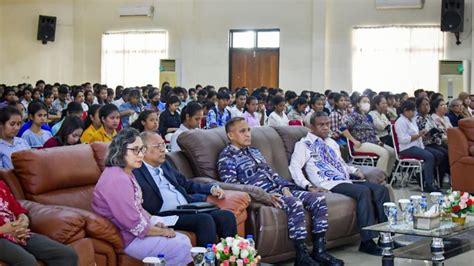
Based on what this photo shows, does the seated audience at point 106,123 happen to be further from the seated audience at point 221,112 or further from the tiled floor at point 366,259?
the seated audience at point 221,112

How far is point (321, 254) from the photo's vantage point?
215 inches

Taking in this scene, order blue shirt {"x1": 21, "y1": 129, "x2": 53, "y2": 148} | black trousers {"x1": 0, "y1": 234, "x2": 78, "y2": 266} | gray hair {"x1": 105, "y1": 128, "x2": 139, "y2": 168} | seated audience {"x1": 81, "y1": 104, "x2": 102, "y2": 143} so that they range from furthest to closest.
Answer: seated audience {"x1": 81, "y1": 104, "x2": 102, "y2": 143}, blue shirt {"x1": 21, "y1": 129, "x2": 53, "y2": 148}, gray hair {"x1": 105, "y1": 128, "x2": 139, "y2": 168}, black trousers {"x1": 0, "y1": 234, "x2": 78, "y2": 266}

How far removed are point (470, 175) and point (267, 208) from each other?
Result: 433 cm

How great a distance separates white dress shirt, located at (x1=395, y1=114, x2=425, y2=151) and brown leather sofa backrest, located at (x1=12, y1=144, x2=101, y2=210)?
531cm

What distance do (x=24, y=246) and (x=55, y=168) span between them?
2.64 ft

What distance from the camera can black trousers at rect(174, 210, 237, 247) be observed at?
467cm

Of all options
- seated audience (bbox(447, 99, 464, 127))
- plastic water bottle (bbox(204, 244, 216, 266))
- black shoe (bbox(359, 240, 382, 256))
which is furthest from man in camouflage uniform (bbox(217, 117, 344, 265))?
seated audience (bbox(447, 99, 464, 127))

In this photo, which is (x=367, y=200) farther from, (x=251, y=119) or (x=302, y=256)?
(x=251, y=119)

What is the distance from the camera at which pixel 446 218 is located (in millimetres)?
5305

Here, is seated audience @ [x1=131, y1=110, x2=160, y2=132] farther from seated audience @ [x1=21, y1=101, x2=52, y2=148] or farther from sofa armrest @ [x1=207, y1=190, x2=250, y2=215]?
sofa armrest @ [x1=207, y1=190, x2=250, y2=215]

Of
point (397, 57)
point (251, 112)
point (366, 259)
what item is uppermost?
point (397, 57)

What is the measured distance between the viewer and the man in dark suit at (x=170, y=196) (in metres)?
4.70

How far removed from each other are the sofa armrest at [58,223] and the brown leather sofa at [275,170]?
1489 millimetres

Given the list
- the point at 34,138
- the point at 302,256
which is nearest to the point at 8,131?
the point at 34,138
